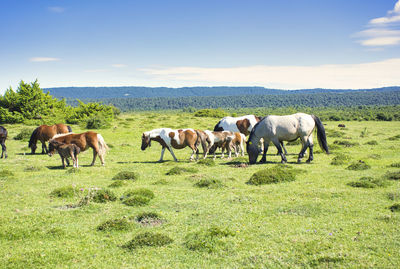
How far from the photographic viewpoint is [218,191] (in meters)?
13.1

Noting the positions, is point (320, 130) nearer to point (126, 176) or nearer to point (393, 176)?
point (393, 176)

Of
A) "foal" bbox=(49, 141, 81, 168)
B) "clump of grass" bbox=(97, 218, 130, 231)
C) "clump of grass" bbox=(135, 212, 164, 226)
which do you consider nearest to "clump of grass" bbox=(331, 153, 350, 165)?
"clump of grass" bbox=(135, 212, 164, 226)

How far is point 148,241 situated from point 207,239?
1584 mm

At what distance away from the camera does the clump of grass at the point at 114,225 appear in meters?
9.22

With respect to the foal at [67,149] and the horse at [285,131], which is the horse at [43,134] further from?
the horse at [285,131]

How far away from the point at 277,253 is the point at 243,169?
32.8 feet

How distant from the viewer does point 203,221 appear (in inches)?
383

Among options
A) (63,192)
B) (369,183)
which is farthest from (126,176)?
(369,183)

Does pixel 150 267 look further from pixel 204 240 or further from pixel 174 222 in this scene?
pixel 174 222

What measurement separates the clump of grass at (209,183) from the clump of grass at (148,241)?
543cm

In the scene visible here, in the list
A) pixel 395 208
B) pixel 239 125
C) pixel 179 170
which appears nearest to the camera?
pixel 395 208

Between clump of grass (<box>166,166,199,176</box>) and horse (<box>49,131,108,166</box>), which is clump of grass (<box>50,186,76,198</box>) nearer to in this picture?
clump of grass (<box>166,166,199,176</box>)

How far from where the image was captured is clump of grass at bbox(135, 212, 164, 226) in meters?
9.69

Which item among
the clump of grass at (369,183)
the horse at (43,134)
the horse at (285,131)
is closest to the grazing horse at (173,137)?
the horse at (285,131)
